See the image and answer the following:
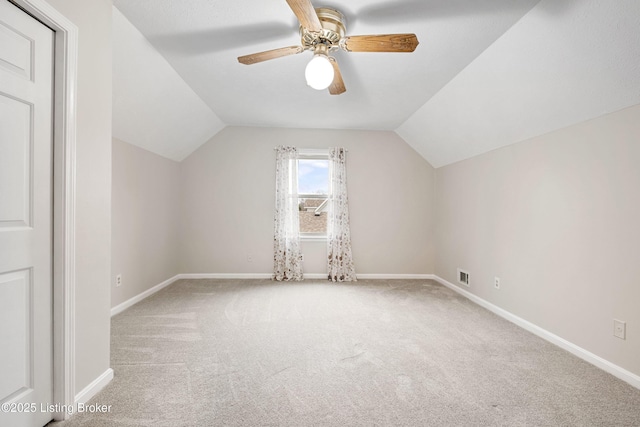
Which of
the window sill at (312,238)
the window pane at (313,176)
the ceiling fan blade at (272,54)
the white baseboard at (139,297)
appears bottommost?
the white baseboard at (139,297)

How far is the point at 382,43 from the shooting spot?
1.92 meters

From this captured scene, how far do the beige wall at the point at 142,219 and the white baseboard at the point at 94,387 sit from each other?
4.84ft

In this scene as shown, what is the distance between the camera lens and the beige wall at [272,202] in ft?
16.0

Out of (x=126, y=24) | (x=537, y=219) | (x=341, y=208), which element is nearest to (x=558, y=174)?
(x=537, y=219)

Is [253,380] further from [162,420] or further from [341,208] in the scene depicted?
[341,208]

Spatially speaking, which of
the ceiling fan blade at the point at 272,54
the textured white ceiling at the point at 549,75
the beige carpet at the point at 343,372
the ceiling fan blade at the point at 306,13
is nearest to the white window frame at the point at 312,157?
the beige carpet at the point at 343,372

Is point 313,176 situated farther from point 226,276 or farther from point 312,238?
point 226,276

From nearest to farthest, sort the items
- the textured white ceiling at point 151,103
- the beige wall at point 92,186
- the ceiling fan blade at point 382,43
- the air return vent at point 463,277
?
1. the beige wall at point 92,186
2. the ceiling fan blade at point 382,43
3. the textured white ceiling at point 151,103
4. the air return vent at point 463,277

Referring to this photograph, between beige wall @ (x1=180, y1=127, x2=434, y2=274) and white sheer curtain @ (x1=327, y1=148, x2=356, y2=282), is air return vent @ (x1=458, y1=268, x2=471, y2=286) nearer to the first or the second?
beige wall @ (x1=180, y1=127, x2=434, y2=274)

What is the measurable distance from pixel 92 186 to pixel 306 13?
5.07 ft

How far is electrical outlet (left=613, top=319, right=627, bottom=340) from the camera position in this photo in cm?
212

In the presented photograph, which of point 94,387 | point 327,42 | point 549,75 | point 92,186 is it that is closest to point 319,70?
point 327,42

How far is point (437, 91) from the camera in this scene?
3.34 metres

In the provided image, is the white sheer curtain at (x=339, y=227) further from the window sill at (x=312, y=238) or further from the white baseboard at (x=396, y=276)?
the white baseboard at (x=396, y=276)
